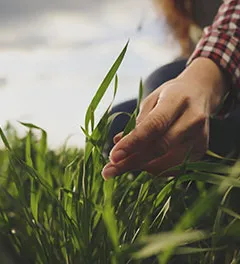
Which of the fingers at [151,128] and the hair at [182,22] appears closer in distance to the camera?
the fingers at [151,128]

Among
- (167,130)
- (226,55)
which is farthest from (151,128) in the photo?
(226,55)

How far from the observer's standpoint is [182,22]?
5.97 ft

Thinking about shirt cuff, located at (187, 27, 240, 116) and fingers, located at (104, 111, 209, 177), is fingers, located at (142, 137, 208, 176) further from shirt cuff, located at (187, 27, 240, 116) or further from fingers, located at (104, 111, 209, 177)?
shirt cuff, located at (187, 27, 240, 116)

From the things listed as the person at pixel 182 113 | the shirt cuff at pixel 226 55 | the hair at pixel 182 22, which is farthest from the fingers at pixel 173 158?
the hair at pixel 182 22

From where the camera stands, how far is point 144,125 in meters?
0.60

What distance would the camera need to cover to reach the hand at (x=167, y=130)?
58 cm

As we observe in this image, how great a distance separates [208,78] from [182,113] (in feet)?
0.58

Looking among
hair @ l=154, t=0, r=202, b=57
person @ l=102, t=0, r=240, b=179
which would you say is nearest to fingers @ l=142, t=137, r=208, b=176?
person @ l=102, t=0, r=240, b=179

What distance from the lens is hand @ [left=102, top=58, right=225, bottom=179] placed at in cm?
58

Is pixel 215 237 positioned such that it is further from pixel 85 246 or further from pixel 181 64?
pixel 181 64

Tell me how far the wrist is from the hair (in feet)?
2.63

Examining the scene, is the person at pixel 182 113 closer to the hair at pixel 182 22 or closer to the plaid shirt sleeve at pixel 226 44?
the plaid shirt sleeve at pixel 226 44

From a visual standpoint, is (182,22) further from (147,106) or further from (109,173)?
(109,173)

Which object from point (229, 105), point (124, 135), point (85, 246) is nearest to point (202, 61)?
point (229, 105)
